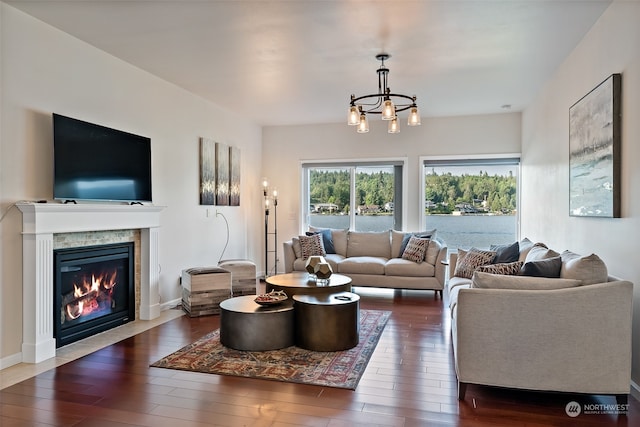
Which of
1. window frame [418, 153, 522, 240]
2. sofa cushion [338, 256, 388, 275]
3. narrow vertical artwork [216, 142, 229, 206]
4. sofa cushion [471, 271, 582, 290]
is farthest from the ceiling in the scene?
sofa cushion [338, 256, 388, 275]

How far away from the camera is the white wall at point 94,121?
324 centimetres

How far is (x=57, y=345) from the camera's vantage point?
11.7ft

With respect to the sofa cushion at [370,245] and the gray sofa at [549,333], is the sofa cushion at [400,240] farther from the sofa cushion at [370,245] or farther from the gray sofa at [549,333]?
the gray sofa at [549,333]

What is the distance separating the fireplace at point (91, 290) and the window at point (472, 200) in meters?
4.78

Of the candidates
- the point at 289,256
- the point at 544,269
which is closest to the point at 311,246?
the point at 289,256

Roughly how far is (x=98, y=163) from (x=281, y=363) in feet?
8.23

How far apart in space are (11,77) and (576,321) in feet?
14.2

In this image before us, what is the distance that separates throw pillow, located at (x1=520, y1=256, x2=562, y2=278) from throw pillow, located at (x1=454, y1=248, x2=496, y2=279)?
146 cm

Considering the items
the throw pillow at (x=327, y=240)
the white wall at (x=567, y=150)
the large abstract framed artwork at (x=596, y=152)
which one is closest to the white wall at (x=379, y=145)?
the white wall at (x=567, y=150)

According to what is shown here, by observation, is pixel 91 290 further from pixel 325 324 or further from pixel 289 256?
pixel 289 256

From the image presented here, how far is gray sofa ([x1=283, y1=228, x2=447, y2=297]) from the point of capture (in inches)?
230

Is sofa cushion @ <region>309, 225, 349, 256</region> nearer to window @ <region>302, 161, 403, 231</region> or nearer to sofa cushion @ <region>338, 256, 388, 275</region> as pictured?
sofa cushion @ <region>338, 256, 388, 275</region>

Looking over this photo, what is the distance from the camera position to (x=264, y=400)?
8.84ft

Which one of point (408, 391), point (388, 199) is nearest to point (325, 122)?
point (388, 199)
